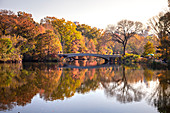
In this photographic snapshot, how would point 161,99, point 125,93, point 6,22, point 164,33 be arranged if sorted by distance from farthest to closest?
point 6,22, point 164,33, point 125,93, point 161,99

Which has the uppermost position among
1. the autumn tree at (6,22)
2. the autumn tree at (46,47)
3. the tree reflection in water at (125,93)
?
the autumn tree at (6,22)

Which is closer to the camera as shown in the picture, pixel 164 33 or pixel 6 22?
pixel 164 33

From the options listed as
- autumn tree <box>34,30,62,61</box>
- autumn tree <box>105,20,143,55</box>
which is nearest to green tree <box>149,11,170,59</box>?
autumn tree <box>105,20,143,55</box>

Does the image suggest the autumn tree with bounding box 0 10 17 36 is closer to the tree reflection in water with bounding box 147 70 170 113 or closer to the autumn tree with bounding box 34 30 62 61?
the autumn tree with bounding box 34 30 62 61

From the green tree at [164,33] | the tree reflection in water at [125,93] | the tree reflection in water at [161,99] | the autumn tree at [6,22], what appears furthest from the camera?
the autumn tree at [6,22]

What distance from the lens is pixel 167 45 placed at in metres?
34.7

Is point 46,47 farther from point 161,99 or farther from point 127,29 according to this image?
point 161,99

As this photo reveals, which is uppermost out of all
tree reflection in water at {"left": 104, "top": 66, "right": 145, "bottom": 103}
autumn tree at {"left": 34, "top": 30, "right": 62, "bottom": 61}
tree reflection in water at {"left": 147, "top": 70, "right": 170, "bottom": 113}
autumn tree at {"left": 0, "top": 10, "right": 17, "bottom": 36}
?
autumn tree at {"left": 0, "top": 10, "right": 17, "bottom": 36}

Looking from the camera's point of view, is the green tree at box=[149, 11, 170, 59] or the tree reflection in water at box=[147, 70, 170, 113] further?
the green tree at box=[149, 11, 170, 59]

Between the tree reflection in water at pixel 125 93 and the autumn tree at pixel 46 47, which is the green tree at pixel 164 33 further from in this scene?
the autumn tree at pixel 46 47

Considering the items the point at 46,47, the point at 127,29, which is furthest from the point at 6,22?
the point at 127,29

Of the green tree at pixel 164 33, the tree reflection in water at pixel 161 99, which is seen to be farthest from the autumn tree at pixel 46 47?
the tree reflection in water at pixel 161 99

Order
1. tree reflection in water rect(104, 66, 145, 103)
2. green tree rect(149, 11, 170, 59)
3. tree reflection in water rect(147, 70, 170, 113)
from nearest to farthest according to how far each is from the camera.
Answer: tree reflection in water rect(147, 70, 170, 113) < tree reflection in water rect(104, 66, 145, 103) < green tree rect(149, 11, 170, 59)

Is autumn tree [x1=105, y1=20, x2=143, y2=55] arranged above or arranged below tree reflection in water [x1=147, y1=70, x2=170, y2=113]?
above
